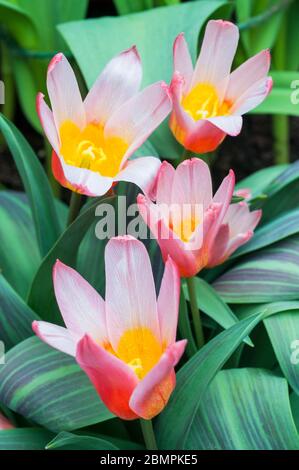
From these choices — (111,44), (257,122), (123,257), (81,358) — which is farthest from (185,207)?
(257,122)

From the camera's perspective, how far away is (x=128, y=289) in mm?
713

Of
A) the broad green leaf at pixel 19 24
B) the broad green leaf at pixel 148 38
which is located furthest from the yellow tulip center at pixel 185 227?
the broad green leaf at pixel 19 24

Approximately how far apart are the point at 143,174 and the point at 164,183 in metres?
0.02

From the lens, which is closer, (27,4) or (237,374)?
(237,374)

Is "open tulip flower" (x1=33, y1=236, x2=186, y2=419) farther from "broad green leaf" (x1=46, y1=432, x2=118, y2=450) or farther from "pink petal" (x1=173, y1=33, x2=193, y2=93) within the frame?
"pink petal" (x1=173, y1=33, x2=193, y2=93)

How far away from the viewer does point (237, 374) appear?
848 millimetres

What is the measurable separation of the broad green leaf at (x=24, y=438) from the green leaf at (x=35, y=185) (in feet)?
0.73

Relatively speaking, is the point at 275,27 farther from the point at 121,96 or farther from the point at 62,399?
the point at 62,399

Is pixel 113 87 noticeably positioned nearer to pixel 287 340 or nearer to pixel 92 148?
pixel 92 148

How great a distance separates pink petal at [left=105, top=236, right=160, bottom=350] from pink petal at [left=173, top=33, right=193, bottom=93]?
215 mm

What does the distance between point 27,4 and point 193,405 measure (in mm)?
840

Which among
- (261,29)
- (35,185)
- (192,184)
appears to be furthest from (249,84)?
(261,29)

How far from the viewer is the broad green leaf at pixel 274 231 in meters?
0.97

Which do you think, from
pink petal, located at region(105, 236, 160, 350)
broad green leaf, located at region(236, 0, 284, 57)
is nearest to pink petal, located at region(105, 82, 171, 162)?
pink petal, located at region(105, 236, 160, 350)
